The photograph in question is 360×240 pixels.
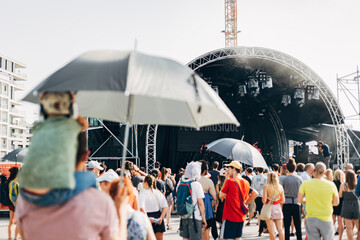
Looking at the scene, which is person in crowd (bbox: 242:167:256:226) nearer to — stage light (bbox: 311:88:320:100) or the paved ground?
the paved ground

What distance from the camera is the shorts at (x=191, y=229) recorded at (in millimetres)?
6203

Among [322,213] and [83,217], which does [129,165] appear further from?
[83,217]

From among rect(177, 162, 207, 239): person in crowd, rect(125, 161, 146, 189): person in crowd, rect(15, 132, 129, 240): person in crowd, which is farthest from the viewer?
rect(125, 161, 146, 189): person in crowd

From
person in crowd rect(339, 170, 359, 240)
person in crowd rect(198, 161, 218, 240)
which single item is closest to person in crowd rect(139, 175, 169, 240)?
person in crowd rect(198, 161, 218, 240)

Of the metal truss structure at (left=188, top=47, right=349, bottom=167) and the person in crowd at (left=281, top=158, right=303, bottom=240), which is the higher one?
the metal truss structure at (left=188, top=47, right=349, bottom=167)

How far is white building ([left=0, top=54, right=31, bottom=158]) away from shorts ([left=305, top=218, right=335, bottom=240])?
6422 cm

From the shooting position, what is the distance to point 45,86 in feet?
7.66

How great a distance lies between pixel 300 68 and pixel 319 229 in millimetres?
13932

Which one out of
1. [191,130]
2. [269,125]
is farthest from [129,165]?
[269,125]

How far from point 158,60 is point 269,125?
2219 centimetres

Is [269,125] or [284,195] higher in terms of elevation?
[269,125]

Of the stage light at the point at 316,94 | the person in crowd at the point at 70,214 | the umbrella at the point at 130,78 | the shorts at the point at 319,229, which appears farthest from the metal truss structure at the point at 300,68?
the person in crowd at the point at 70,214

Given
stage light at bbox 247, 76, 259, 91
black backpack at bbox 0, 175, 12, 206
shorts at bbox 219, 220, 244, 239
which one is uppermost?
stage light at bbox 247, 76, 259, 91

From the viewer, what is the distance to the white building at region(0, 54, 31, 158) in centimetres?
6644
